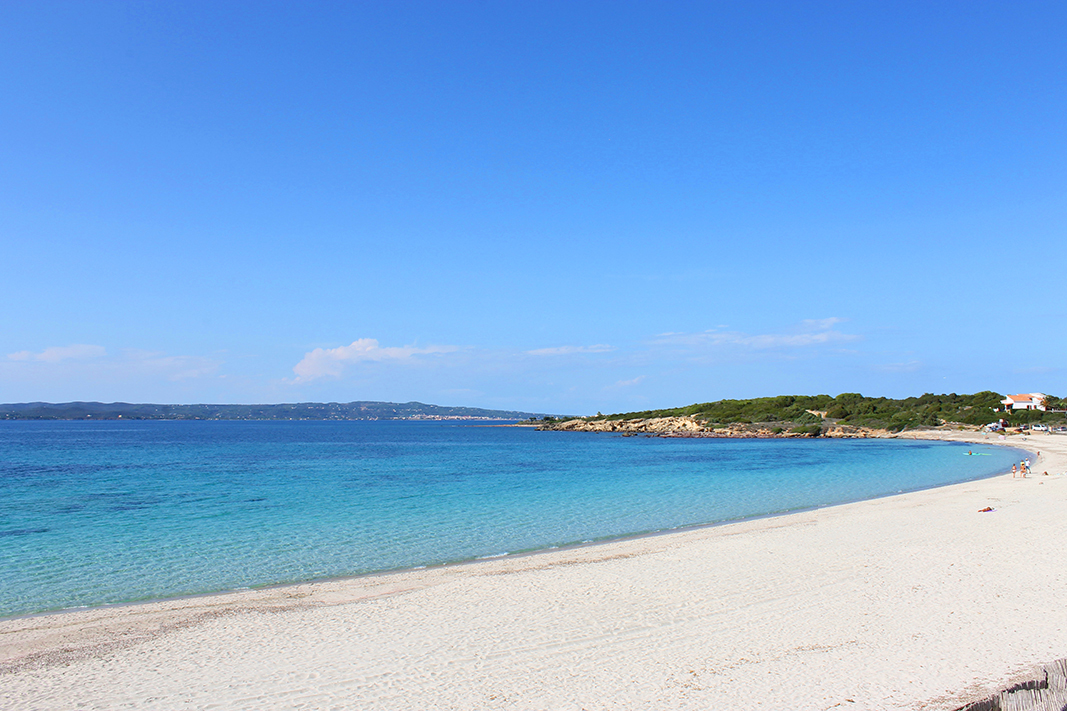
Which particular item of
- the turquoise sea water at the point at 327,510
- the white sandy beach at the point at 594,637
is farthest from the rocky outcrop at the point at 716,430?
the white sandy beach at the point at 594,637

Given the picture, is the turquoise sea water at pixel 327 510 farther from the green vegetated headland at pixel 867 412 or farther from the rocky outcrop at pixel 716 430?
the green vegetated headland at pixel 867 412

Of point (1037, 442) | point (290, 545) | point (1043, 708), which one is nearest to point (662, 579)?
point (1043, 708)

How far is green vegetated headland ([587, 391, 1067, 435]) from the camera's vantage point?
89312 mm

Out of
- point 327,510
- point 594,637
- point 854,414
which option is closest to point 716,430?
point 854,414

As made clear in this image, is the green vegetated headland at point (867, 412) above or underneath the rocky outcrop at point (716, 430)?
above

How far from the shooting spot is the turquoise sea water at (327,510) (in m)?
13.2

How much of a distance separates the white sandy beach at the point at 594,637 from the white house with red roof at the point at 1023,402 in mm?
109668

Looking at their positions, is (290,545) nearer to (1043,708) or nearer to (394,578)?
(394,578)

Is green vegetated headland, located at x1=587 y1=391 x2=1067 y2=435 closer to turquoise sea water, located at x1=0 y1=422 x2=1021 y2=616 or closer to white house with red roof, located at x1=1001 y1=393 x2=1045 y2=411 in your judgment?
white house with red roof, located at x1=1001 y1=393 x2=1045 y2=411

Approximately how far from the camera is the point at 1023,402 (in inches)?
4065

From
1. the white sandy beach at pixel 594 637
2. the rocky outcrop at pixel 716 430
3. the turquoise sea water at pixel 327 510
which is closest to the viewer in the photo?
the white sandy beach at pixel 594 637

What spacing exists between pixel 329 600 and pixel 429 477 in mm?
23757

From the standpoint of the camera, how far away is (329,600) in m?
10.7

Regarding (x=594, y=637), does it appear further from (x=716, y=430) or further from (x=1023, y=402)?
(x=1023, y=402)
